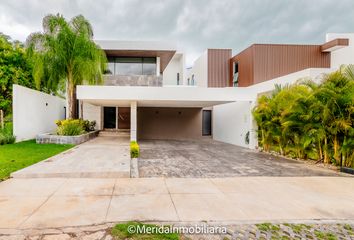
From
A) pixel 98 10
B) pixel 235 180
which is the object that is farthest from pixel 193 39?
pixel 235 180

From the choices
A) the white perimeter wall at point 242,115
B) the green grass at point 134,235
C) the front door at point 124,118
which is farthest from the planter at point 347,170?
the front door at point 124,118

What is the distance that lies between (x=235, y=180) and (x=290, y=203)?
1.84 meters

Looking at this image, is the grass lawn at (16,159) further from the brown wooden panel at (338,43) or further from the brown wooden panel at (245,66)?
the brown wooden panel at (338,43)

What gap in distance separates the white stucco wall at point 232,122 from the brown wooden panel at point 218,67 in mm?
2759

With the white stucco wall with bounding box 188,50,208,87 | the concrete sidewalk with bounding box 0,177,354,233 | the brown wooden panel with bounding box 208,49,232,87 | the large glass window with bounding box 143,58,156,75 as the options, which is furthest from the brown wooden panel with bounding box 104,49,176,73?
the concrete sidewalk with bounding box 0,177,354,233

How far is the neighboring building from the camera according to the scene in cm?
1200

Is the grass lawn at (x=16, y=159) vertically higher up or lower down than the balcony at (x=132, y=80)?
lower down

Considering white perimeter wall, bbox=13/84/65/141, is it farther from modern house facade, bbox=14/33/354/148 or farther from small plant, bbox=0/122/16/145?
small plant, bbox=0/122/16/145

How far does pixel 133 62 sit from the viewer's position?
18531mm

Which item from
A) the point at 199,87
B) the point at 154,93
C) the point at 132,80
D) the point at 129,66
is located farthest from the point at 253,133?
the point at 129,66

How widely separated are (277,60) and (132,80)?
11.3 meters

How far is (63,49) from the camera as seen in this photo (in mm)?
12969

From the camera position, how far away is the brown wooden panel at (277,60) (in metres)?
16.9

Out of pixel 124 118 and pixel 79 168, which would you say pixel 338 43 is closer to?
pixel 124 118
